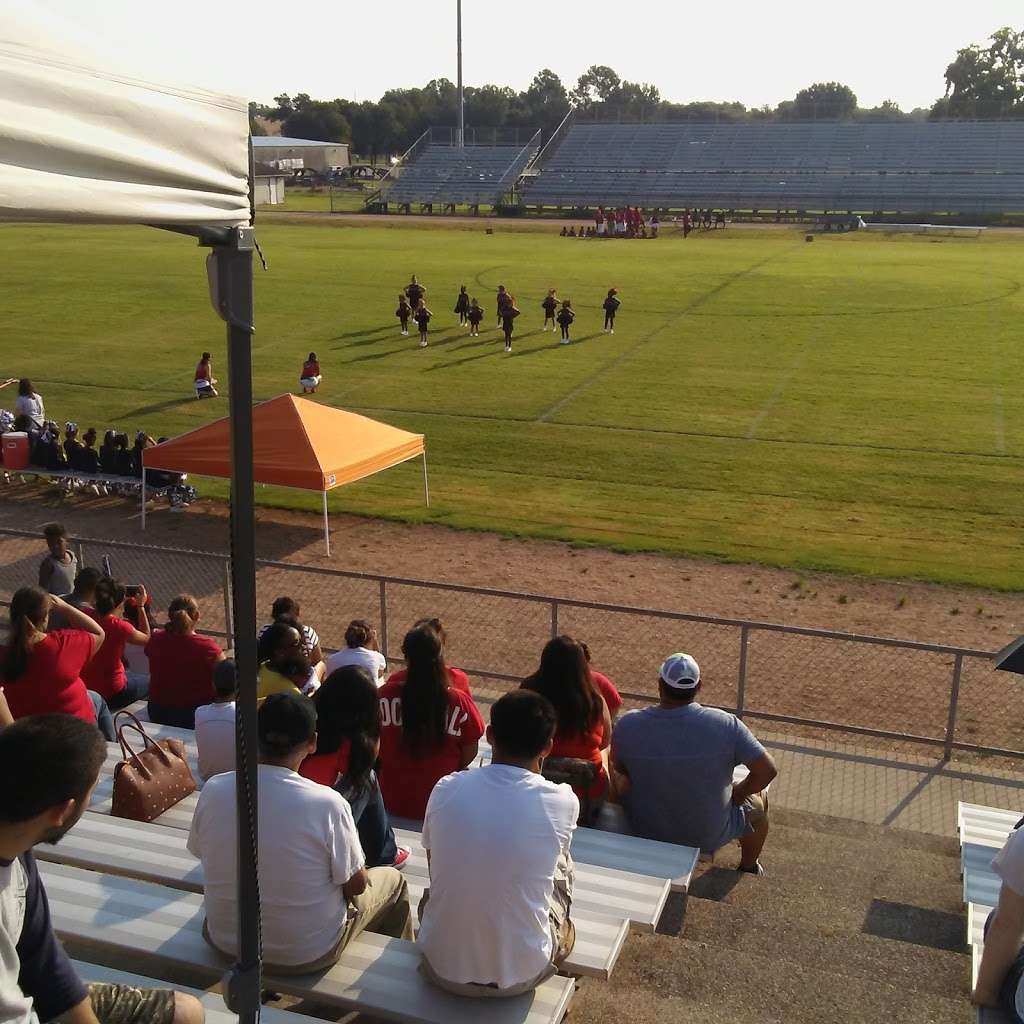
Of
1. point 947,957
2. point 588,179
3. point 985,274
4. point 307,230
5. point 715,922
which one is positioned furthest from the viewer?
point 588,179

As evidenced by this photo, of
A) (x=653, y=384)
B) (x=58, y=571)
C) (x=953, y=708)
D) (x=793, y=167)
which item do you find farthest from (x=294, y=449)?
(x=793, y=167)

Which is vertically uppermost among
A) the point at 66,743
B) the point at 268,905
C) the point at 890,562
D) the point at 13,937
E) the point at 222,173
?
the point at 222,173

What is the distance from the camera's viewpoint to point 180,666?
26.1ft

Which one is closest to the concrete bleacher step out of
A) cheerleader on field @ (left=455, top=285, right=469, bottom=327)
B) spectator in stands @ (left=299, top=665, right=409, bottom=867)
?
spectator in stands @ (left=299, top=665, right=409, bottom=867)

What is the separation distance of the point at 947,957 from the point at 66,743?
13.0ft

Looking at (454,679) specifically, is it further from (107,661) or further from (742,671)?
(742,671)

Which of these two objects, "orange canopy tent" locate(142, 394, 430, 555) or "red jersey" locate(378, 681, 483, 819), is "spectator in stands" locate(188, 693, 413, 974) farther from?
"orange canopy tent" locate(142, 394, 430, 555)

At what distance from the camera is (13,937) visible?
3057 millimetres

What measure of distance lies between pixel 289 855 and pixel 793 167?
88949 millimetres

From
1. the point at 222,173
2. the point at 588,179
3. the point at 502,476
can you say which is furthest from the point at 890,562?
the point at 588,179

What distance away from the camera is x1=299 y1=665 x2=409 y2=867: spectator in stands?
5.04m

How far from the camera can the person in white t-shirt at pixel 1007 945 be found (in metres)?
4.00

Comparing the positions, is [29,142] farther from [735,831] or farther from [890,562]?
[890,562]

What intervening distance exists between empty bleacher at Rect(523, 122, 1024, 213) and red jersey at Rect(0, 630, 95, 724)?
7576 cm
